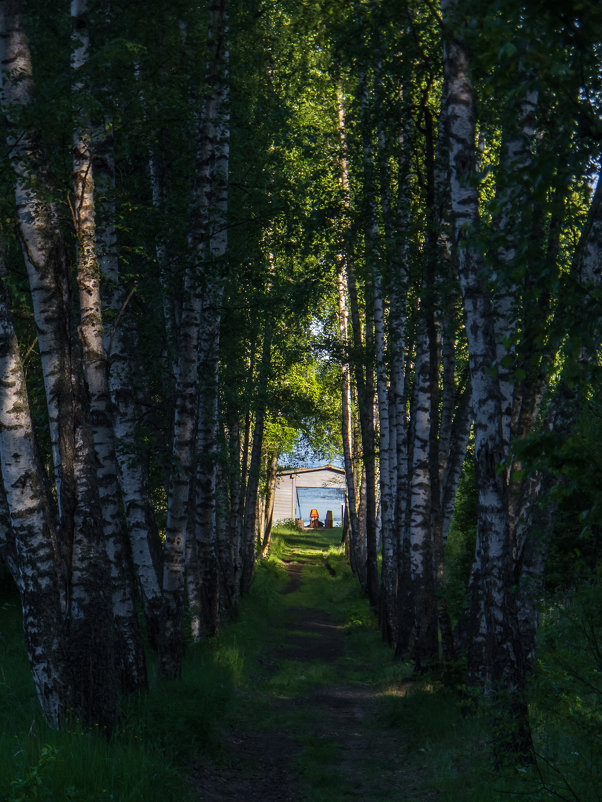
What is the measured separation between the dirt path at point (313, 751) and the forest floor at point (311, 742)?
0.04 feet

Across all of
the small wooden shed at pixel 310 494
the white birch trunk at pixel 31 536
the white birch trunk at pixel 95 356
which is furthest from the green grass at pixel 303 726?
the small wooden shed at pixel 310 494

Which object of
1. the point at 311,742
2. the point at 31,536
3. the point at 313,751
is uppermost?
the point at 31,536

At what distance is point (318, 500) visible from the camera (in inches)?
3310

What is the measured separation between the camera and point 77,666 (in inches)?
312

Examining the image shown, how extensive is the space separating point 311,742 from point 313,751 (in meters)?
0.52

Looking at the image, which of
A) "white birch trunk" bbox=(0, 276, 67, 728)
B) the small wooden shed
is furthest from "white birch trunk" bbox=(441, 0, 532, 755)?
the small wooden shed

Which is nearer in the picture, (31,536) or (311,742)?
(31,536)

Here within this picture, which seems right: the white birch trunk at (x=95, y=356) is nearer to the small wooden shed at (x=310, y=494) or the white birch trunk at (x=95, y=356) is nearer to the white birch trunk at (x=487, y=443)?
the white birch trunk at (x=487, y=443)

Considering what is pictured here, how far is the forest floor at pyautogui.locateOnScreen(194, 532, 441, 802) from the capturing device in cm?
888

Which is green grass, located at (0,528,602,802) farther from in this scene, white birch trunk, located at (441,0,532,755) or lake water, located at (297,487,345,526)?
lake water, located at (297,487,345,526)

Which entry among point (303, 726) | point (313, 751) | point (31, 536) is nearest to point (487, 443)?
point (31, 536)

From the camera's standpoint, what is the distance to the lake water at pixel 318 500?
83.4m

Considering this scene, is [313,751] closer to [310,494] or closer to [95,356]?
[95,356]

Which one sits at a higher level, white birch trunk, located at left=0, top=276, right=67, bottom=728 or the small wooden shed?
white birch trunk, located at left=0, top=276, right=67, bottom=728
